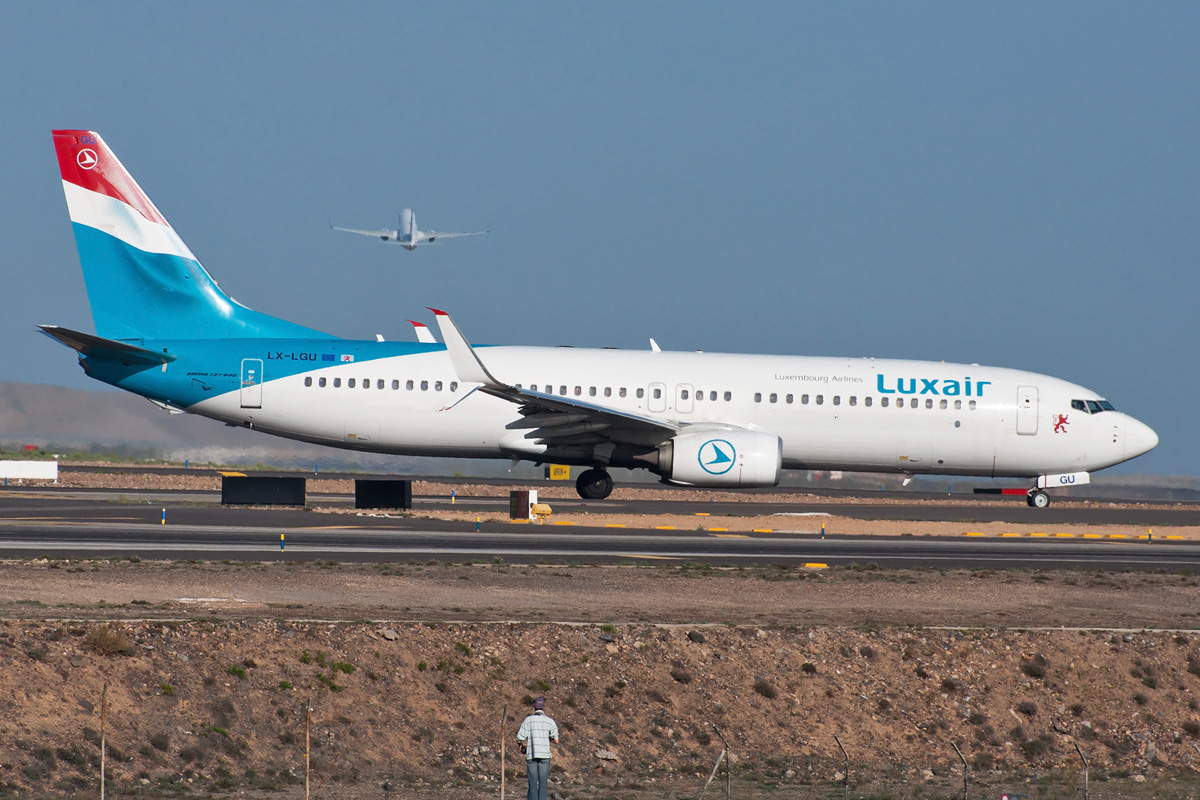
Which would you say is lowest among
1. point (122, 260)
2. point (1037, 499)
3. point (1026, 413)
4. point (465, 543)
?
point (465, 543)

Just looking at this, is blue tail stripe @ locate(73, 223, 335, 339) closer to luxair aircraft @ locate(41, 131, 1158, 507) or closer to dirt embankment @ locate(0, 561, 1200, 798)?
luxair aircraft @ locate(41, 131, 1158, 507)

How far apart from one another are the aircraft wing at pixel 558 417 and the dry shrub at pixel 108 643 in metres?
16.2

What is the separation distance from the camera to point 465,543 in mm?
27109

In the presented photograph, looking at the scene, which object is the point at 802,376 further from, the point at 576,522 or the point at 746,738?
the point at 746,738

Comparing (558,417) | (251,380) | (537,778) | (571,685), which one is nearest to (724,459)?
(558,417)

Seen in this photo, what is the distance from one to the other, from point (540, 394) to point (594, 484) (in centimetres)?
533

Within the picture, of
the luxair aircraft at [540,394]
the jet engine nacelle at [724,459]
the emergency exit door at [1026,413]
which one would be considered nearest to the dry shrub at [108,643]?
the luxair aircraft at [540,394]

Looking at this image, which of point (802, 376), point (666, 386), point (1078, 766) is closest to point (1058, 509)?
point (802, 376)

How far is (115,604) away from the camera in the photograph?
1778 centimetres

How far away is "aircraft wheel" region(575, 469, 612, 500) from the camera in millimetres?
37812

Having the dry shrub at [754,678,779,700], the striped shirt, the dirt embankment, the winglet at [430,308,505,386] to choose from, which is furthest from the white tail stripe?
the striped shirt

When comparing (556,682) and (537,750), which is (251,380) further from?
(537,750)

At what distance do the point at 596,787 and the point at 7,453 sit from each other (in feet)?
198

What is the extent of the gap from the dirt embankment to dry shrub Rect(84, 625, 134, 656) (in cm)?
4
